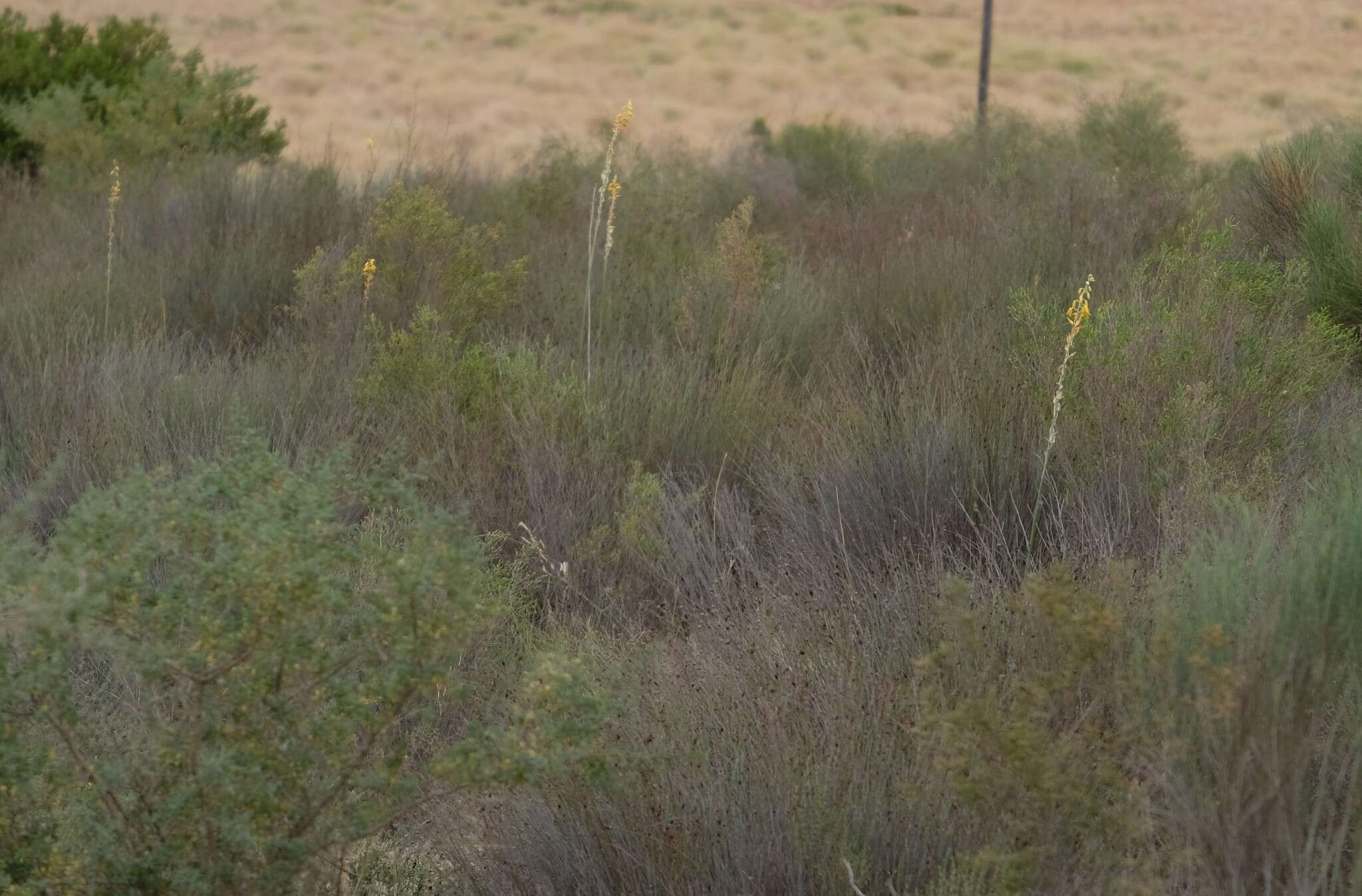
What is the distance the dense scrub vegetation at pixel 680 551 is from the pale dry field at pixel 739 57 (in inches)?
1113

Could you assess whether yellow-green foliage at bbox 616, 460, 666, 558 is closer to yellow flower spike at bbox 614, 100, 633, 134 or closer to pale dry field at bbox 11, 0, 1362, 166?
yellow flower spike at bbox 614, 100, 633, 134

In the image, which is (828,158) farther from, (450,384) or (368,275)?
(450,384)

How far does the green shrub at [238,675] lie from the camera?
234 centimetres

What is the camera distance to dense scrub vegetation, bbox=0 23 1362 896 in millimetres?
2391

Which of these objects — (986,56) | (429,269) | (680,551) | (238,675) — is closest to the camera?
(238,675)

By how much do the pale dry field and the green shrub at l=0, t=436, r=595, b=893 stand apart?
32652mm

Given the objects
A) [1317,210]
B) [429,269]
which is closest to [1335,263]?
[1317,210]

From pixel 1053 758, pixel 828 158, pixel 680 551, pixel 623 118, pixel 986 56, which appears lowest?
pixel 680 551

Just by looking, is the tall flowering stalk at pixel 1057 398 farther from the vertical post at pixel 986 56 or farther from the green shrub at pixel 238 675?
the vertical post at pixel 986 56

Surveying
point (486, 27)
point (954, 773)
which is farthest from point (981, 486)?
point (486, 27)

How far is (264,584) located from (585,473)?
2572 millimetres

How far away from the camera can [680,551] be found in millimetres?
4297

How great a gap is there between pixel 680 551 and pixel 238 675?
79.8 inches

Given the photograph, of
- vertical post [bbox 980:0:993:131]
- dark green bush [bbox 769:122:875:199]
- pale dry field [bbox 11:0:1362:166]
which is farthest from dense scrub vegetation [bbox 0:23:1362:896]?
pale dry field [bbox 11:0:1362:166]
